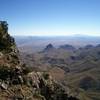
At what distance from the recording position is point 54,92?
50.7 m

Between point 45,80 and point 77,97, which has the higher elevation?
point 45,80

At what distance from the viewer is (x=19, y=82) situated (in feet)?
147

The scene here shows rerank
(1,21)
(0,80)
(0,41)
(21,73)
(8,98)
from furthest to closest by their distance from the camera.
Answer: (1,21), (0,41), (21,73), (0,80), (8,98)

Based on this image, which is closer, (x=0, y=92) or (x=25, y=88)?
(x=0, y=92)

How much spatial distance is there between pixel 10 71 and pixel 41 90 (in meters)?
8.61

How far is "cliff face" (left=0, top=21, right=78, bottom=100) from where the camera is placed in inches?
1638

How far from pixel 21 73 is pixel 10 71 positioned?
3078 mm

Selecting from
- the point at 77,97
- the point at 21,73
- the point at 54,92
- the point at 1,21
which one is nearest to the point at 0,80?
the point at 21,73

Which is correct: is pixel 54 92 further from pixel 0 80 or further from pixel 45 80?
pixel 0 80

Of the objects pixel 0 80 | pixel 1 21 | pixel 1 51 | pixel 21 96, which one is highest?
pixel 1 21

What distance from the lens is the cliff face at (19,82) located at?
4159 centimetres

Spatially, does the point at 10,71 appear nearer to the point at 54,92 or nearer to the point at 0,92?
the point at 0,92

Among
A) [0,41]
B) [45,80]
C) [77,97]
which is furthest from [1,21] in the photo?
[77,97]

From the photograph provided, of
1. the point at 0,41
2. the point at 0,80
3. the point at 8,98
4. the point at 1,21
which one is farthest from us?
the point at 1,21
